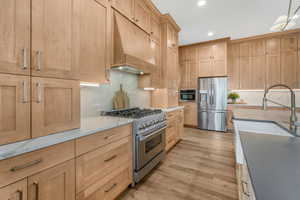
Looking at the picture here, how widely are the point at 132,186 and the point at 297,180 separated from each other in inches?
68.3

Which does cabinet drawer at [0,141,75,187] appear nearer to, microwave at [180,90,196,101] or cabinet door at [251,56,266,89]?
microwave at [180,90,196,101]

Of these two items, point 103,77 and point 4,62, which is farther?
point 103,77

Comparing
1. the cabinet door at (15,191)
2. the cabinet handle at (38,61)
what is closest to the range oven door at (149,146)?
the cabinet door at (15,191)

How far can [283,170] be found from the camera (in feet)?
1.76

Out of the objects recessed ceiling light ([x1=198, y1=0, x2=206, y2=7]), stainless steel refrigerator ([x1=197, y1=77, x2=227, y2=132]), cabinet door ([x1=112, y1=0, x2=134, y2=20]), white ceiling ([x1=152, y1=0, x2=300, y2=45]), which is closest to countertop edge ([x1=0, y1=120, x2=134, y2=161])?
cabinet door ([x1=112, y1=0, x2=134, y2=20])

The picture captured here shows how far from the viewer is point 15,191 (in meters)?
0.78

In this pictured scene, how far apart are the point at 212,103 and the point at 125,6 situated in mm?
3694

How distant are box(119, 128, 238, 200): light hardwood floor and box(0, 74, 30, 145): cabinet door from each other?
A: 130cm

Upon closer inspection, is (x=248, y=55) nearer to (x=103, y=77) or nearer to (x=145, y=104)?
(x=145, y=104)

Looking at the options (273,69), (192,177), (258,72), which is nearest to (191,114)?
(258,72)

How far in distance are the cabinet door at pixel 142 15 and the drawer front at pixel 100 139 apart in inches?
71.0

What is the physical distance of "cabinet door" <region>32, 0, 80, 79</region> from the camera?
98 cm

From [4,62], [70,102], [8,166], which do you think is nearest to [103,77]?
[70,102]

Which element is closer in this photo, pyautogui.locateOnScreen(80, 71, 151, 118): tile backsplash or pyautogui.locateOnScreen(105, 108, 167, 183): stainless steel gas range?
pyautogui.locateOnScreen(105, 108, 167, 183): stainless steel gas range
